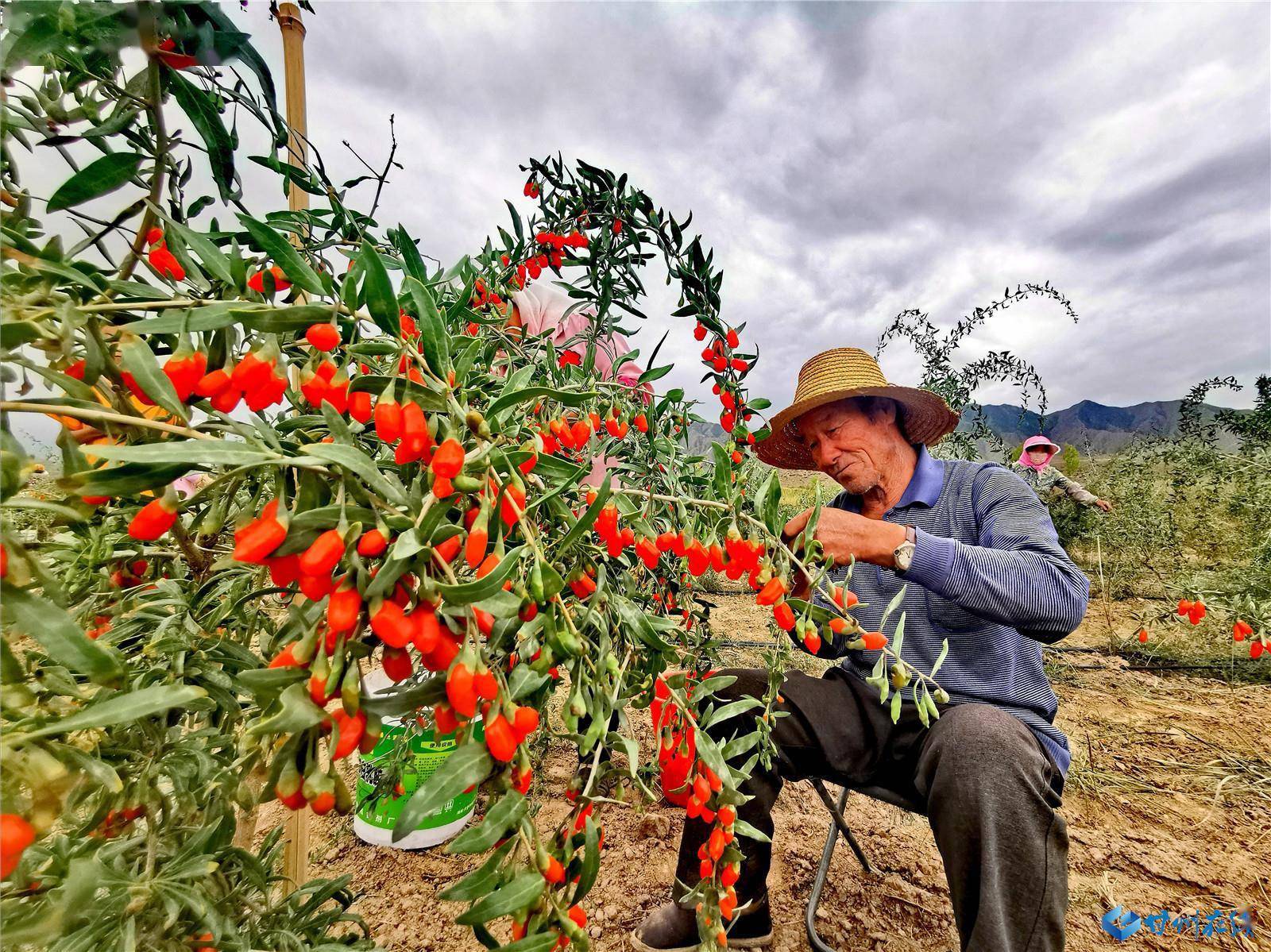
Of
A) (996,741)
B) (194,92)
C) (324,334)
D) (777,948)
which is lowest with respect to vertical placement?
(777,948)

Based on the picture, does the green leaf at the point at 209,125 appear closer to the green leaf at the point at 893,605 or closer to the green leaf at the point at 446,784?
the green leaf at the point at 446,784

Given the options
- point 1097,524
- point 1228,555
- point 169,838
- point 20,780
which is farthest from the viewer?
point 1097,524

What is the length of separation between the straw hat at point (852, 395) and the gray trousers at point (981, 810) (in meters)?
0.95

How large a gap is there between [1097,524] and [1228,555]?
0.84 m

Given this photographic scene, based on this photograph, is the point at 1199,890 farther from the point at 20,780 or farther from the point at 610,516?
the point at 20,780

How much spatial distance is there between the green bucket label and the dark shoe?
23.6 inches

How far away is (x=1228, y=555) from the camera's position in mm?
4703

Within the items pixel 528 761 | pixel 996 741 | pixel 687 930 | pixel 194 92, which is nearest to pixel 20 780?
pixel 528 761

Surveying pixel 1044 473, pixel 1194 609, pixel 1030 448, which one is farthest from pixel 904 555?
pixel 1044 473

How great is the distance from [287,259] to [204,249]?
115 millimetres

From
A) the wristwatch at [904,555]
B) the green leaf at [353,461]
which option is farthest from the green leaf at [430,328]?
the wristwatch at [904,555]

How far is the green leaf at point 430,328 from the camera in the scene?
1.70ft

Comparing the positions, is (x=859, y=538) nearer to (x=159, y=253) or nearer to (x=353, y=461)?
(x=353, y=461)

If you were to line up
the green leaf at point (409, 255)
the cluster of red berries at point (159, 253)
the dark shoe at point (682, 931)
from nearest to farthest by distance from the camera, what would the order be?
the green leaf at point (409, 255)
the cluster of red berries at point (159, 253)
the dark shoe at point (682, 931)
